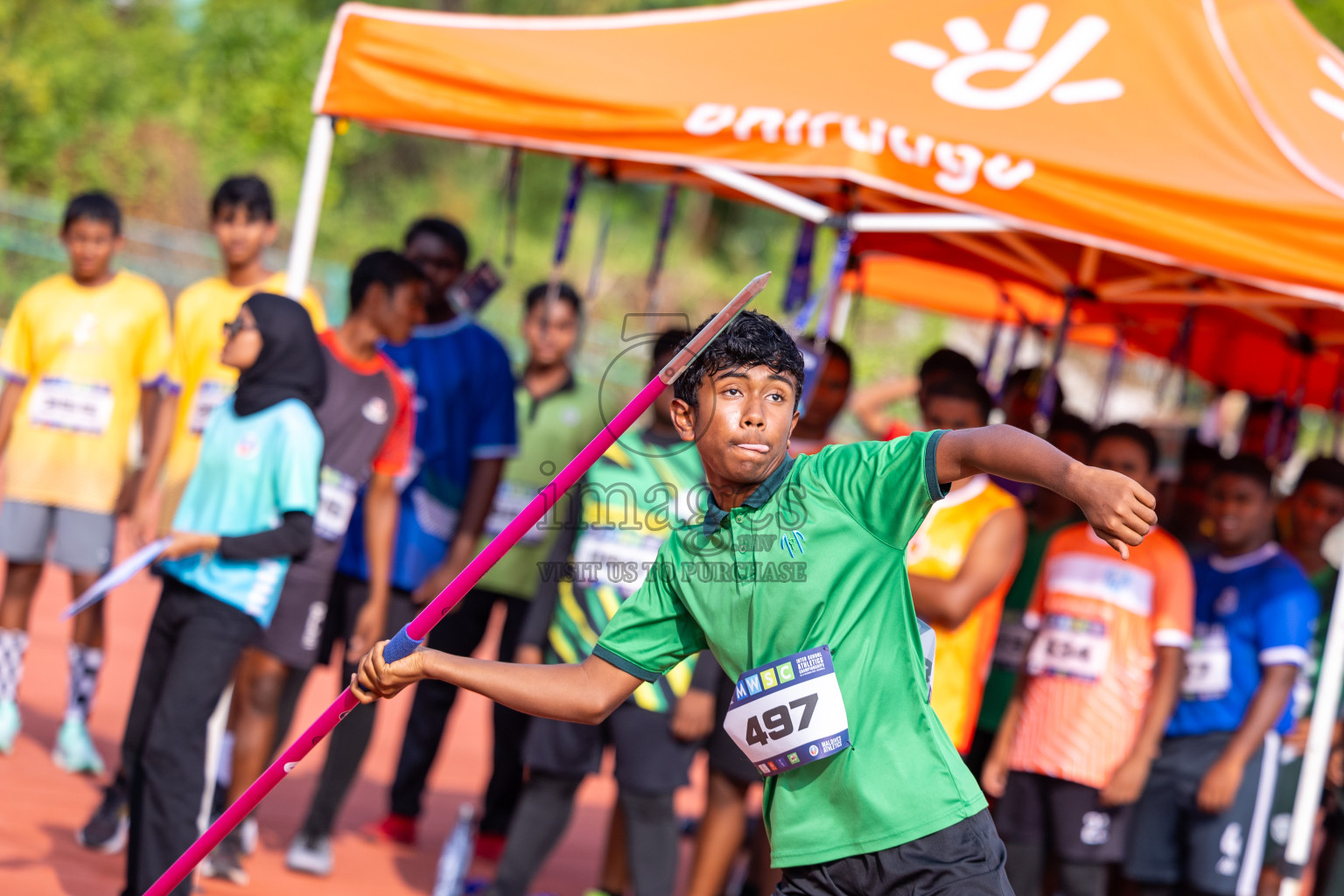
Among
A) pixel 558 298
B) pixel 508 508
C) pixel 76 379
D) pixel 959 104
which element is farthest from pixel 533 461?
pixel 959 104

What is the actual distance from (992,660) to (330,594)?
2433 millimetres

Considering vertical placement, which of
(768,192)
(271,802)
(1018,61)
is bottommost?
(271,802)

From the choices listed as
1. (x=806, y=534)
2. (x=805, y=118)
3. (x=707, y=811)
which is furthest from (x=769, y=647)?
(x=805, y=118)

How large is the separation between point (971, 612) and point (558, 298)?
2152 millimetres

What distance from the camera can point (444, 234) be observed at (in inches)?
216

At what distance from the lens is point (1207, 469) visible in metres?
6.05

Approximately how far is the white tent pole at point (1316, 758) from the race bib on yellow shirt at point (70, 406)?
14.8 feet

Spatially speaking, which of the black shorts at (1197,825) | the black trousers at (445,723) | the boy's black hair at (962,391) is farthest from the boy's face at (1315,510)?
the black trousers at (445,723)

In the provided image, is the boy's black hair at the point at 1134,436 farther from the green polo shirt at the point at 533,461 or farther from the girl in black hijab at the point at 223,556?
the girl in black hijab at the point at 223,556

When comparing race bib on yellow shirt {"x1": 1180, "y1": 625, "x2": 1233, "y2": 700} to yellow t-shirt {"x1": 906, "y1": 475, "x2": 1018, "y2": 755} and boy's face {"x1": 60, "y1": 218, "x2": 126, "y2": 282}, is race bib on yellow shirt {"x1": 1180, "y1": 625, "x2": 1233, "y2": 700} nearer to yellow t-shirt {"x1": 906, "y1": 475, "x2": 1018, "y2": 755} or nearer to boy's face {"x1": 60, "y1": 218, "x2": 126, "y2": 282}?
yellow t-shirt {"x1": 906, "y1": 475, "x2": 1018, "y2": 755}

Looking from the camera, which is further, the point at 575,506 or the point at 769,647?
the point at 575,506

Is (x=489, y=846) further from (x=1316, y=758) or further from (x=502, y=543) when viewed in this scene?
(x=502, y=543)

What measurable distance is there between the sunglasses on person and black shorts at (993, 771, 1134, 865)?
2.85 meters

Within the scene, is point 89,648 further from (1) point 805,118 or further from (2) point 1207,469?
(2) point 1207,469
